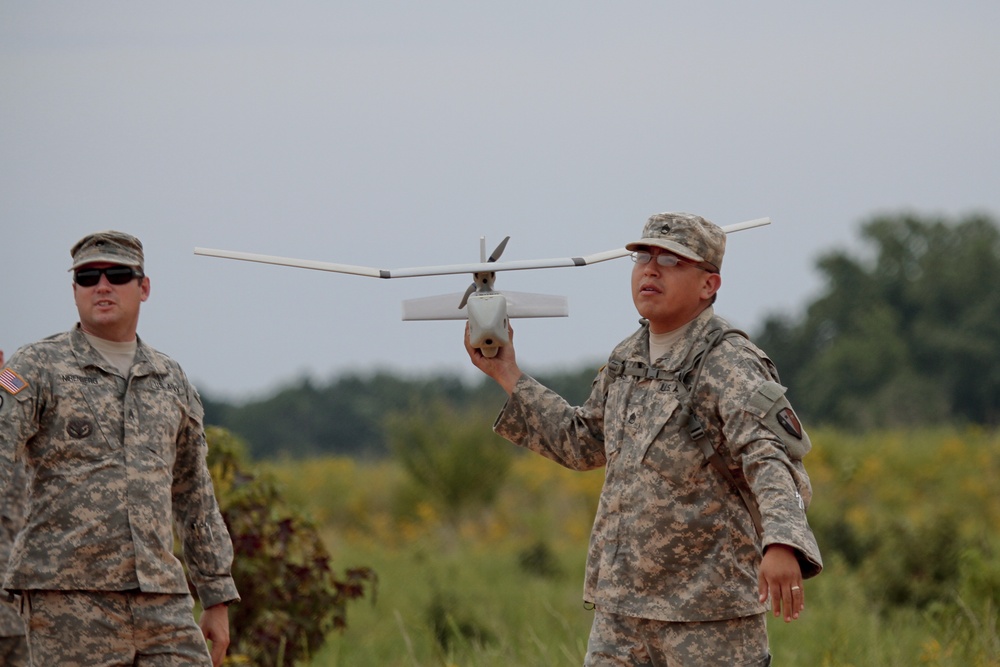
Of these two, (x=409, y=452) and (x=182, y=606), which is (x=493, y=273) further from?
(x=409, y=452)

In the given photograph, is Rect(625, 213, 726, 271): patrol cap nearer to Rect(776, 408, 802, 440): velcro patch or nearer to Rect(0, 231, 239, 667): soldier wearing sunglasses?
Rect(776, 408, 802, 440): velcro patch

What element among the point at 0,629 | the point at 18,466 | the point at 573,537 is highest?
the point at 18,466

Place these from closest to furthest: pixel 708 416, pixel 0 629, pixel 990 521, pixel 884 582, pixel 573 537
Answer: pixel 708 416 < pixel 0 629 < pixel 884 582 < pixel 990 521 < pixel 573 537

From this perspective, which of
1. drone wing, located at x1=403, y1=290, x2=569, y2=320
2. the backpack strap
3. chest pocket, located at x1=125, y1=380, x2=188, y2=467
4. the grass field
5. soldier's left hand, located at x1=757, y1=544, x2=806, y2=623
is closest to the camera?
soldier's left hand, located at x1=757, y1=544, x2=806, y2=623

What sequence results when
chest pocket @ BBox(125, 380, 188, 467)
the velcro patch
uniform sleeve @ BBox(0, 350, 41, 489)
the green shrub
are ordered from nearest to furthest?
the velcro patch, uniform sleeve @ BBox(0, 350, 41, 489), chest pocket @ BBox(125, 380, 188, 467), the green shrub

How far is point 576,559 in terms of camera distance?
13.9 m

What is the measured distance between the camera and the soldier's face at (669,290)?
173 inches

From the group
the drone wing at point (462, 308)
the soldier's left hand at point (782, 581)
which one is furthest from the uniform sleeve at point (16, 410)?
the soldier's left hand at point (782, 581)

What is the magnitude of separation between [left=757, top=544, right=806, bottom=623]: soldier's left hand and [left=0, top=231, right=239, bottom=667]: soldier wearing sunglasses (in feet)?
6.59

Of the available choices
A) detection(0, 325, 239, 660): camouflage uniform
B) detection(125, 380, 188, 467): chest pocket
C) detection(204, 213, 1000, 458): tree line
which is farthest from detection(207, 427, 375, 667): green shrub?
detection(204, 213, 1000, 458): tree line

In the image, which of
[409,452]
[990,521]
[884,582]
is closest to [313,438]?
[409,452]

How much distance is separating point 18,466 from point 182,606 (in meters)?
1.18

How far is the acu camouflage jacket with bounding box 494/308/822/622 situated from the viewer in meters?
4.10

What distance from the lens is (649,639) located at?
4.29 meters
